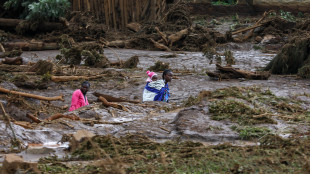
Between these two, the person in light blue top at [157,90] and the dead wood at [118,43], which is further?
the dead wood at [118,43]

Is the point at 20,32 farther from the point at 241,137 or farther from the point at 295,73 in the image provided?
the point at 241,137

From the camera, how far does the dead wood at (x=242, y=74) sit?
1165 centimetres

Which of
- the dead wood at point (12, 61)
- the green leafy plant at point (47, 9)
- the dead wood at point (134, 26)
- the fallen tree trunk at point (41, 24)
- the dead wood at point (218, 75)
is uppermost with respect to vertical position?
the green leafy plant at point (47, 9)

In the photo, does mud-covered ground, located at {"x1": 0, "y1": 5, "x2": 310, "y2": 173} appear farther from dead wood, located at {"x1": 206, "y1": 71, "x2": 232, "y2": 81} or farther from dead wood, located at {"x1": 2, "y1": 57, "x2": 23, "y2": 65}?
dead wood, located at {"x1": 2, "y1": 57, "x2": 23, "y2": 65}

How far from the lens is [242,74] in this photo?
11805 millimetres

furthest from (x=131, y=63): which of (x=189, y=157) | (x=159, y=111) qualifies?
(x=189, y=157)

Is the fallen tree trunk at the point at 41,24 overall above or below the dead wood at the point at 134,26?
above

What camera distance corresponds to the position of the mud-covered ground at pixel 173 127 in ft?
13.8

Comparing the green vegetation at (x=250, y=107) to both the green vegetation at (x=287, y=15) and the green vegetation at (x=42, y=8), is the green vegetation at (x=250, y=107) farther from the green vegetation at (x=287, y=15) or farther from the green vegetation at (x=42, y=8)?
the green vegetation at (x=287, y=15)

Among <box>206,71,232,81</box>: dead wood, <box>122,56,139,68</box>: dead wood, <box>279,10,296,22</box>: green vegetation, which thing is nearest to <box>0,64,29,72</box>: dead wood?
<box>122,56,139,68</box>: dead wood

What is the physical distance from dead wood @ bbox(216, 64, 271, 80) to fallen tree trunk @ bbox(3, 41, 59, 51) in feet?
23.6

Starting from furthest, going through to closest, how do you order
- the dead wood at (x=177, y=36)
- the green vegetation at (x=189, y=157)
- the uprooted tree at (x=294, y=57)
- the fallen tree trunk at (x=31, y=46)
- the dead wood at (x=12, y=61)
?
the dead wood at (x=177, y=36) → the fallen tree trunk at (x=31, y=46) → the dead wood at (x=12, y=61) → the uprooted tree at (x=294, y=57) → the green vegetation at (x=189, y=157)

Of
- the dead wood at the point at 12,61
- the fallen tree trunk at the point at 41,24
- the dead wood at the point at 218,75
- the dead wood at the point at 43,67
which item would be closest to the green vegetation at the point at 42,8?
the fallen tree trunk at the point at 41,24

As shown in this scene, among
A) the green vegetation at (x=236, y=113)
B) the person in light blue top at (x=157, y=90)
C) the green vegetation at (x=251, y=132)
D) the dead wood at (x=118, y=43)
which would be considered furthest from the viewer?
the dead wood at (x=118, y=43)
